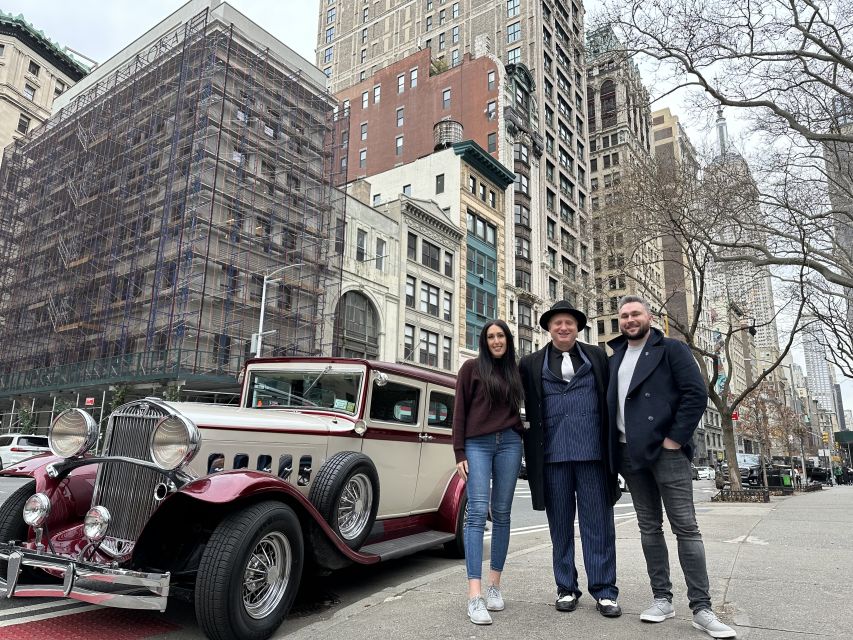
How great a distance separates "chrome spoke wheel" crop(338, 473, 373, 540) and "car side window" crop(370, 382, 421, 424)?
2.47 ft

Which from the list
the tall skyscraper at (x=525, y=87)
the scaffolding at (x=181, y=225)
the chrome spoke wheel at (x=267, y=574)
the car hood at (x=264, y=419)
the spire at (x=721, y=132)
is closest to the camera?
the chrome spoke wheel at (x=267, y=574)

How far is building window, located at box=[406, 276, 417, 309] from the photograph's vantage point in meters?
38.0

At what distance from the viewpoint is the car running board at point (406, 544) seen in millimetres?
5539

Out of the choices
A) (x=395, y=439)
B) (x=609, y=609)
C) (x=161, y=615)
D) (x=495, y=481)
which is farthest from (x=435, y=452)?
(x=161, y=615)

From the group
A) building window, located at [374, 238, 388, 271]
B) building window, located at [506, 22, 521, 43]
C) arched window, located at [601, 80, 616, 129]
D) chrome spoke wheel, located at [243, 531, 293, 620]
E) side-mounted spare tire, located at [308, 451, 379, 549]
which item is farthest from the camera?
arched window, located at [601, 80, 616, 129]

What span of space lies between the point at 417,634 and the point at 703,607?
1.83 m

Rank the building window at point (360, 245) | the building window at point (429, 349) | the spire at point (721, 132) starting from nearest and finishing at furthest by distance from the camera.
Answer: the spire at point (721, 132)
the building window at point (360, 245)
the building window at point (429, 349)

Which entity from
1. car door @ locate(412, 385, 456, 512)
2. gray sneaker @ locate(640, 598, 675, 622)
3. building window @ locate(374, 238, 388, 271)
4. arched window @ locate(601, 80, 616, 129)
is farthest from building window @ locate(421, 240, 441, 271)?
arched window @ locate(601, 80, 616, 129)

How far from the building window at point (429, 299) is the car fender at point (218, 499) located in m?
34.5

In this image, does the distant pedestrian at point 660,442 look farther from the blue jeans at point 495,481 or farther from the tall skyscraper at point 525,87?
the tall skyscraper at point 525,87

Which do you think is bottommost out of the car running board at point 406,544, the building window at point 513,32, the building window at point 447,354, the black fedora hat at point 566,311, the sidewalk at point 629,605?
the sidewalk at point 629,605

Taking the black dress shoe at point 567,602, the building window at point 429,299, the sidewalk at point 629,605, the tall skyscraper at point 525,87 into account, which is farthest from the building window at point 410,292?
the black dress shoe at point 567,602

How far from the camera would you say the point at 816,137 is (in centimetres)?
1512

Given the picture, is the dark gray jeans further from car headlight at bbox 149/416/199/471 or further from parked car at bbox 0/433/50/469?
parked car at bbox 0/433/50/469
